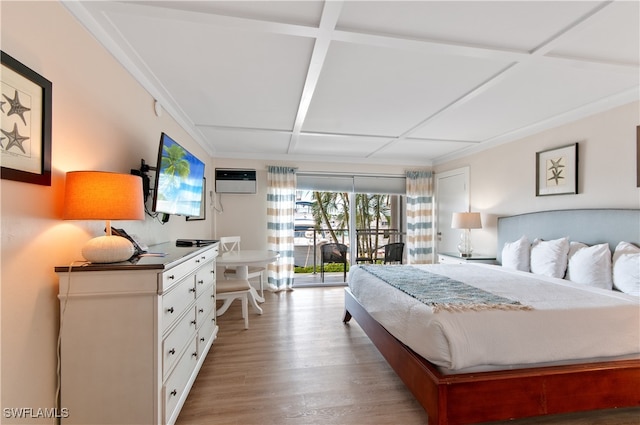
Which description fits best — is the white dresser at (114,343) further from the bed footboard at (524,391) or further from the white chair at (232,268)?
the white chair at (232,268)

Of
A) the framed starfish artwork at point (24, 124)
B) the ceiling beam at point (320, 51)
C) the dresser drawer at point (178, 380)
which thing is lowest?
the dresser drawer at point (178, 380)

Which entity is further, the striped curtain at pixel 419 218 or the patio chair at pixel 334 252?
the striped curtain at pixel 419 218

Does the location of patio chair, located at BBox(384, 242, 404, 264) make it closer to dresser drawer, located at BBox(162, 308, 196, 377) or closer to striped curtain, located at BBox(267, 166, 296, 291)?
striped curtain, located at BBox(267, 166, 296, 291)

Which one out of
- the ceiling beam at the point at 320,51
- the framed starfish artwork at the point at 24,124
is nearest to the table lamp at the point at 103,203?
the framed starfish artwork at the point at 24,124

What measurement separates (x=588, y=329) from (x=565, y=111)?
2.33 meters

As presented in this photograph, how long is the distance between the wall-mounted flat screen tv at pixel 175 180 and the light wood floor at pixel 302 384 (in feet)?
4.48

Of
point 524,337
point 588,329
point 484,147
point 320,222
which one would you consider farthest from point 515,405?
point 320,222

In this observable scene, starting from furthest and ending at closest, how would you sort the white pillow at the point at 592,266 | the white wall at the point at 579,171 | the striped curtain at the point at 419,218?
the striped curtain at the point at 419,218, the white wall at the point at 579,171, the white pillow at the point at 592,266

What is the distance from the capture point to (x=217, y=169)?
15.6ft

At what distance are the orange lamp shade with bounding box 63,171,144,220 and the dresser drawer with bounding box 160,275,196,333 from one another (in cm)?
50

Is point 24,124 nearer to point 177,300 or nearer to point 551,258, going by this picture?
point 177,300

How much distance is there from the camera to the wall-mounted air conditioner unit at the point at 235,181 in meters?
4.73

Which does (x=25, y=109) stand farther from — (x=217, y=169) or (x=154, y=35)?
(x=217, y=169)

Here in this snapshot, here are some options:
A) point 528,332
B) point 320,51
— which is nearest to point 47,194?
point 320,51
